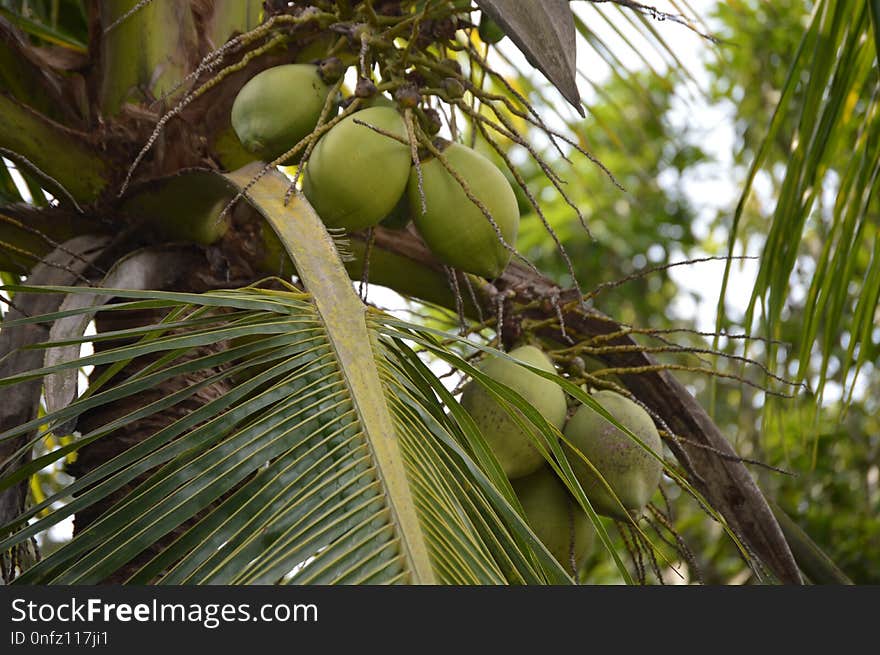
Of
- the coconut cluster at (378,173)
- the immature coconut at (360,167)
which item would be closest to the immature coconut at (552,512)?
the coconut cluster at (378,173)

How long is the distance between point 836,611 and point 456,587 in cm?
32

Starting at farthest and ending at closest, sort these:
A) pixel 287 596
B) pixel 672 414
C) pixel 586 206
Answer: pixel 586 206 → pixel 672 414 → pixel 287 596

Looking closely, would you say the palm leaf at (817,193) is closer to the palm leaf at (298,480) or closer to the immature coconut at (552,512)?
the immature coconut at (552,512)

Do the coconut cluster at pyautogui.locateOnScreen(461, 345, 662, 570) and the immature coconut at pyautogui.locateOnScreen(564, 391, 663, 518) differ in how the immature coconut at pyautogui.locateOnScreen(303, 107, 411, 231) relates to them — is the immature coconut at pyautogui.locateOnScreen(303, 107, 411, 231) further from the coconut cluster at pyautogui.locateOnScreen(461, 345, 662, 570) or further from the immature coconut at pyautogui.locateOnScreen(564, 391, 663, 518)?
the immature coconut at pyautogui.locateOnScreen(564, 391, 663, 518)

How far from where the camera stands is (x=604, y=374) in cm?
126

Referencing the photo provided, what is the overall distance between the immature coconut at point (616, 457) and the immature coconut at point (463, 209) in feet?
0.69

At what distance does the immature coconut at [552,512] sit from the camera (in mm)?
1142

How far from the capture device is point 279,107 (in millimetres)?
1109

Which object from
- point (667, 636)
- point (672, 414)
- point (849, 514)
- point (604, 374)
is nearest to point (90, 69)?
point (604, 374)

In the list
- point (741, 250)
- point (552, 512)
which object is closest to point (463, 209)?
point (552, 512)

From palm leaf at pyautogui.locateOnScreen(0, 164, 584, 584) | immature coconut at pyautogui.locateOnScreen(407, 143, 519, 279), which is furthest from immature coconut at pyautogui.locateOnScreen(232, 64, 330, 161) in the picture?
palm leaf at pyautogui.locateOnScreen(0, 164, 584, 584)

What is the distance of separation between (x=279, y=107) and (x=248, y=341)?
26 cm

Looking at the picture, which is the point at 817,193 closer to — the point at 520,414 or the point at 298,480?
the point at 520,414

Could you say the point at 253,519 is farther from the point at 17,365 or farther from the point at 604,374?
the point at 604,374
